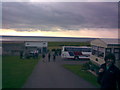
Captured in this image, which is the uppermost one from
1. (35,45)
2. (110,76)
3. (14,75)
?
(110,76)

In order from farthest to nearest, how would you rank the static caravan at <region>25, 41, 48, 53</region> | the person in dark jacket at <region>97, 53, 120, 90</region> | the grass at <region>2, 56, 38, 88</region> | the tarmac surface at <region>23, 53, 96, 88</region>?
the static caravan at <region>25, 41, 48, 53</region>, the grass at <region>2, 56, 38, 88</region>, the tarmac surface at <region>23, 53, 96, 88</region>, the person in dark jacket at <region>97, 53, 120, 90</region>

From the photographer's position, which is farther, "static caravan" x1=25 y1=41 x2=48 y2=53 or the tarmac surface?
"static caravan" x1=25 y1=41 x2=48 y2=53

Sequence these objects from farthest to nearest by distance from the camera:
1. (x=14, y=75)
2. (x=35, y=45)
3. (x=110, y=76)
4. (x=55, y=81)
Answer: (x=35, y=45) → (x=14, y=75) → (x=55, y=81) → (x=110, y=76)

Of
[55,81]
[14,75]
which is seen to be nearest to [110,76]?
[55,81]

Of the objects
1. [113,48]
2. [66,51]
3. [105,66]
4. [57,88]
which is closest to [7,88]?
[57,88]

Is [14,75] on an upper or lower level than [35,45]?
lower

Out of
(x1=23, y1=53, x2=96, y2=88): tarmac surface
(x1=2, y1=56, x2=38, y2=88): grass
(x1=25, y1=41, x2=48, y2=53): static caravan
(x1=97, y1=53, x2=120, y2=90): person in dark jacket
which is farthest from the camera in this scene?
(x1=25, y1=41, x2=48, y2=53): static caravan

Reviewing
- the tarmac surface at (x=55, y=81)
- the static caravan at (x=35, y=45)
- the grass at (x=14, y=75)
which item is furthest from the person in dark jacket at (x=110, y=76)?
the static caravan at (x=35, y=45)

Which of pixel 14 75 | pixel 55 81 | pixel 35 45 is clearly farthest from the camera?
pixel 35 45

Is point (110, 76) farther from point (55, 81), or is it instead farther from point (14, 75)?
point (14, 75)

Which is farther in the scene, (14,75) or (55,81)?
(14,75)

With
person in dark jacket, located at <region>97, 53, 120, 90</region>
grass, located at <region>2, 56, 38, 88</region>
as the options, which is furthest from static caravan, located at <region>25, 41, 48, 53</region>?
person in dark jacket, located at <region>97, 53, 120, 90</region>

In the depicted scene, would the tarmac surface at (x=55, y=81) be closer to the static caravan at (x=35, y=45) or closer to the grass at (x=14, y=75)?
the grass at (x=14, y=75)

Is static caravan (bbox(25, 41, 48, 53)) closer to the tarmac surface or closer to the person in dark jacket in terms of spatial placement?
the tarmac surface
